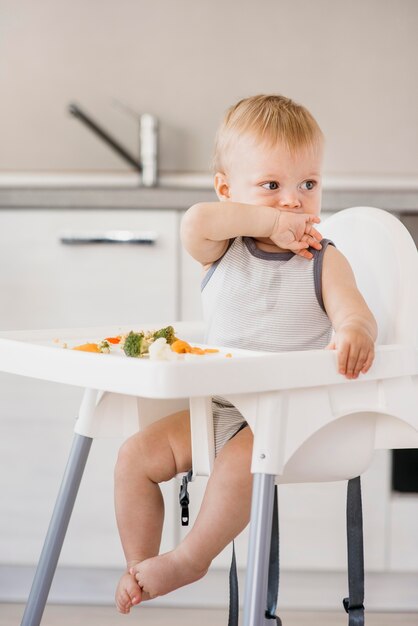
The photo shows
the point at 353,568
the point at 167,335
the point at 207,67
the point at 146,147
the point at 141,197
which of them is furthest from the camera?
the point at 207,67

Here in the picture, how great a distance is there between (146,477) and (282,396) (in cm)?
29

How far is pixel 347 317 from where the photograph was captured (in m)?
1.00

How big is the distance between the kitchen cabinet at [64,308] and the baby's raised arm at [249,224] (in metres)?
0.75

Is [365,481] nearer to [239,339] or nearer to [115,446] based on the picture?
[115,446]

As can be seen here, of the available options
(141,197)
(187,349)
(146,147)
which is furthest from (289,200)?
(146,147)

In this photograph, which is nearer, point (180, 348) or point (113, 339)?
point (180, 348)

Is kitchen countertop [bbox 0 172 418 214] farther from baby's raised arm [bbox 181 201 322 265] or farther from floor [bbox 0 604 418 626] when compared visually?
floor [bbox 0 604 418 626]

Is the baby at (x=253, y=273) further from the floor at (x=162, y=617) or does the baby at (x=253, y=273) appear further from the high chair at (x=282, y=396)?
the floor at (x=162, y=617)

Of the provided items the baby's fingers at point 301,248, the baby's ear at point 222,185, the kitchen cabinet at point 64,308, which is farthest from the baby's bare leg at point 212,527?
the kitchen cabinet at point 64,308

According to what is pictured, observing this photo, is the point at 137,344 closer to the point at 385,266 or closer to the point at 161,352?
the point at 161,352

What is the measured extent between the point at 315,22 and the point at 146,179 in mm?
611

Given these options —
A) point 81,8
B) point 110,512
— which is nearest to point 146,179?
point 81,8

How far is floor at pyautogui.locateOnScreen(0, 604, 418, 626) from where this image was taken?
1882 millimetres

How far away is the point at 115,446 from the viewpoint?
186 cm
